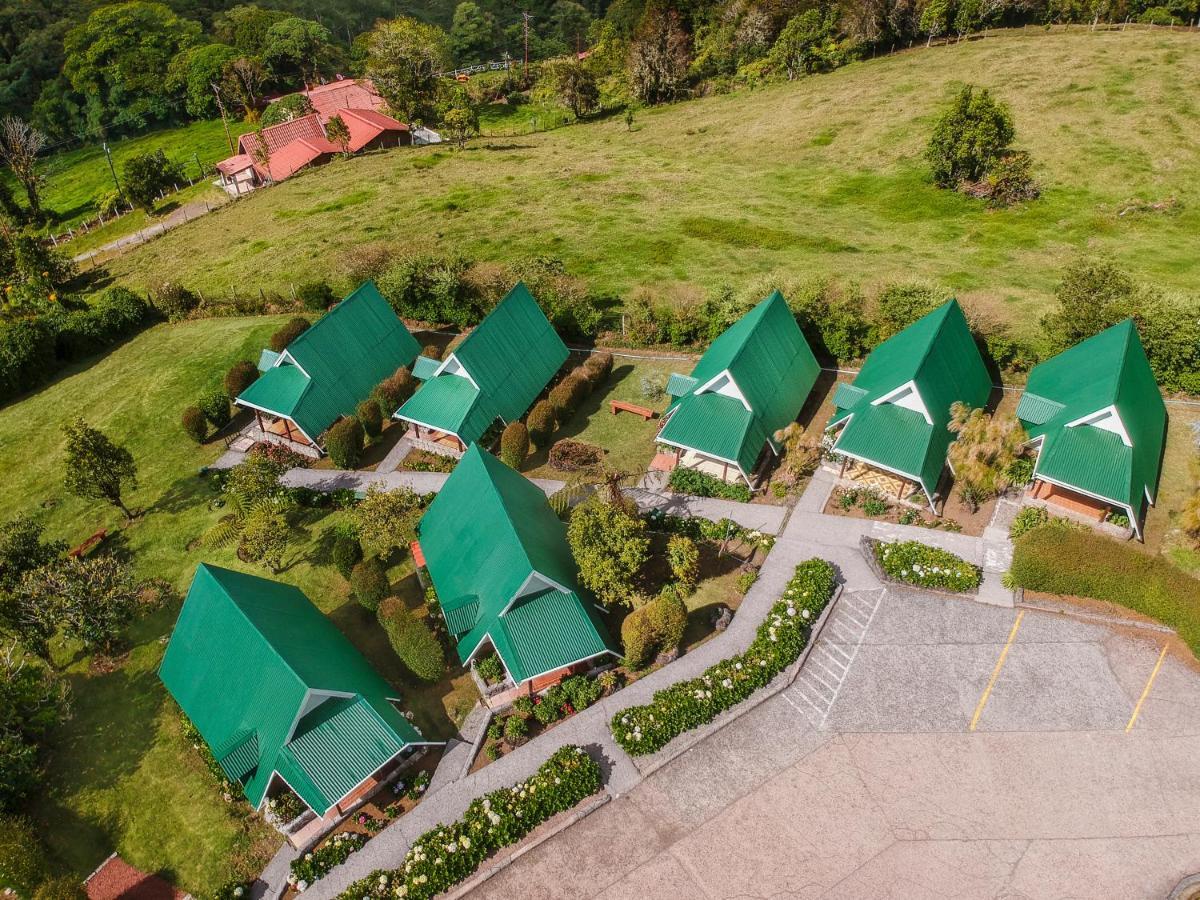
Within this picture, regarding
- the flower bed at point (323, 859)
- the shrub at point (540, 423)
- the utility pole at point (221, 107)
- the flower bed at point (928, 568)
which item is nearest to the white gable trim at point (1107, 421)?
the flower bed at point (928, 568)

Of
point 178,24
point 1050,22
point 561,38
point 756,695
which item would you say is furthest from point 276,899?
point 561,38

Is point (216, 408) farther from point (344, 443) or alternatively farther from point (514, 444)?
point (514, 444)

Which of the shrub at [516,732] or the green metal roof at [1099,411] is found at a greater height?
the green metal roof at [1099,411]

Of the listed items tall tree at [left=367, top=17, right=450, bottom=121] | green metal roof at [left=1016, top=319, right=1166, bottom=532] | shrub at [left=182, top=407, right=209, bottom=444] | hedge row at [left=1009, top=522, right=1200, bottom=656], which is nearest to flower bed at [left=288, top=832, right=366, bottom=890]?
hedge row at [left=1009, top=522, right=1200, bottom=656]

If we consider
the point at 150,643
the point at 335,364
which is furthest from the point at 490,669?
the point at 335,364

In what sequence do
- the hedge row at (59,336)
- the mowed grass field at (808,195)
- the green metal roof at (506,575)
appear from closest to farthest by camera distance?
the green metal roof at (506,575)
the hedge row at (59,336)
the mowed grass field at (808,195)

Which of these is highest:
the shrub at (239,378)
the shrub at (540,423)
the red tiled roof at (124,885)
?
the shrub at (239,378)

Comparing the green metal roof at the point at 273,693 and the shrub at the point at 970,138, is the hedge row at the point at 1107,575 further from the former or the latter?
the shrub at the point at 970,138
